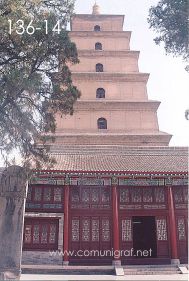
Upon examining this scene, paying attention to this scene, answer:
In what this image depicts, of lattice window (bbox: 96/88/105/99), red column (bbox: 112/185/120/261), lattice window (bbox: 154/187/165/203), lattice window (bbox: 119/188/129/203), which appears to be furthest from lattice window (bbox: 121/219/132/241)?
lattice window (bbox: 96/88/105/99)

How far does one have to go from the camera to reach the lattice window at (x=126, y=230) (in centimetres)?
1321

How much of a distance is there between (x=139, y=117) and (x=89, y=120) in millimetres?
3040

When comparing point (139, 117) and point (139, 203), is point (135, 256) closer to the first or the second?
point (139, 203)

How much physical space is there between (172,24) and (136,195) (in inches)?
303

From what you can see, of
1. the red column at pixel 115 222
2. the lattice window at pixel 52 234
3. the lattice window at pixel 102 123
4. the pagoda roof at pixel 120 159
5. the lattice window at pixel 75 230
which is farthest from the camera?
the lattice window at pixel 102 123

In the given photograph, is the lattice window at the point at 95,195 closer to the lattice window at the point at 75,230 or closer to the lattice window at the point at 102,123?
the lattice window at the point at 75,230

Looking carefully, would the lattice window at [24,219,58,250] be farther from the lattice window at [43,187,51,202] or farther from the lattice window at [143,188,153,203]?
the lattice window at [143,188,153,203]

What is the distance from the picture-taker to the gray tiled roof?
13.5 metres

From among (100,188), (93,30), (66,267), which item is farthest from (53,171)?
(93,30)

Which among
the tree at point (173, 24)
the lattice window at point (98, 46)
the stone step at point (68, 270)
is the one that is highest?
the lattice window at point (98, 46)

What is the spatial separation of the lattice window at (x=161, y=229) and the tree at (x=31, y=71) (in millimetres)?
6594

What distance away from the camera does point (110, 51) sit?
2208cm

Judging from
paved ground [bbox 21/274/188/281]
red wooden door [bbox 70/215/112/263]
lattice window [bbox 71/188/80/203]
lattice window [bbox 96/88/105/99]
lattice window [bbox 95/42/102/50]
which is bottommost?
paved ground [bbox 21/274/188/281]

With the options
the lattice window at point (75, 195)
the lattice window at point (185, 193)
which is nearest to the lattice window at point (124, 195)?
the lattice window at point (75, 195)
